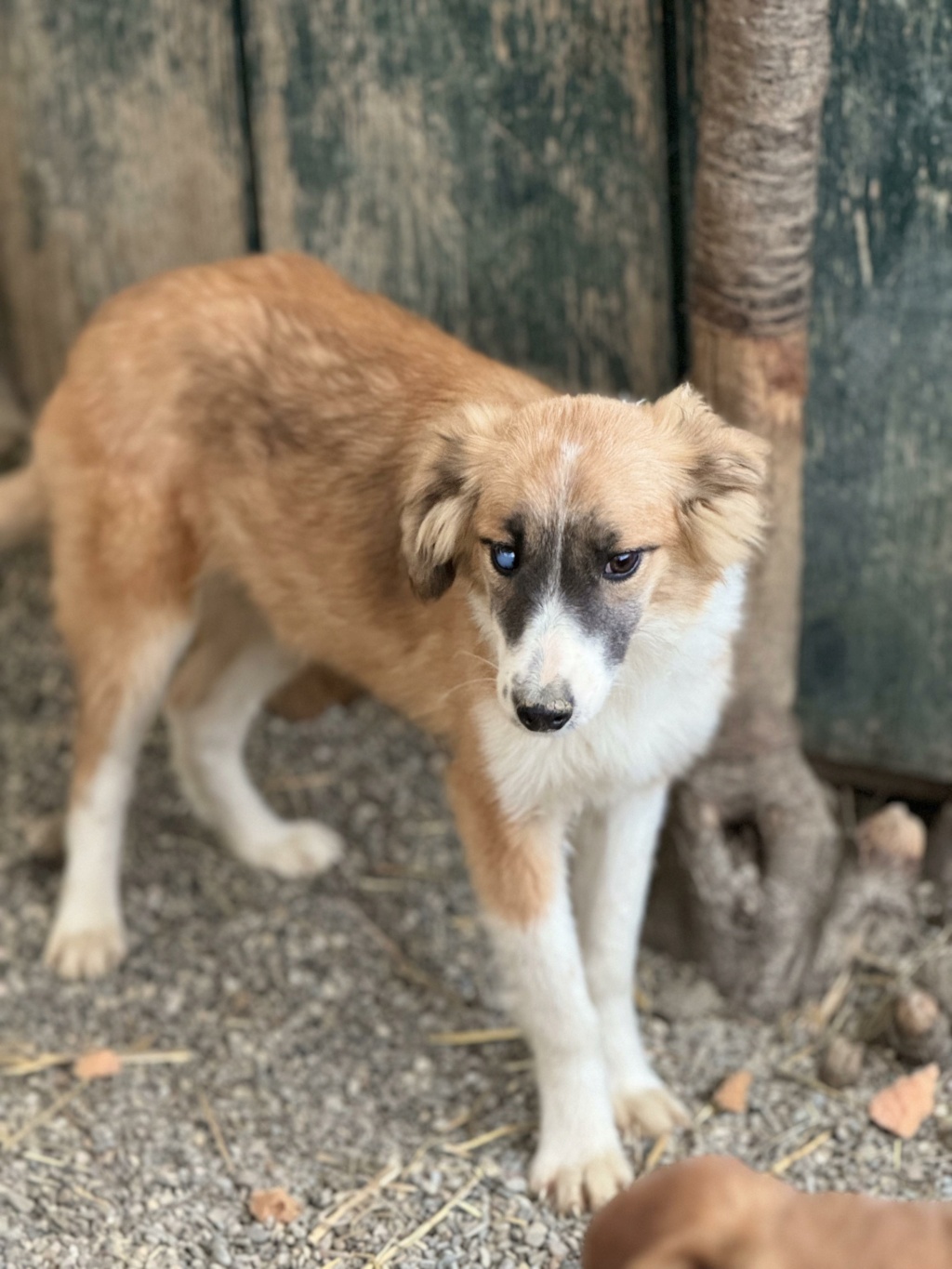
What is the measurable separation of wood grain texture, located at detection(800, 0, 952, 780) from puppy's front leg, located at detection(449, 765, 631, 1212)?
45.0 inches

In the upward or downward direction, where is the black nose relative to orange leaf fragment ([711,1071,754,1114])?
upward

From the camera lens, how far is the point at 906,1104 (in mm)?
3219

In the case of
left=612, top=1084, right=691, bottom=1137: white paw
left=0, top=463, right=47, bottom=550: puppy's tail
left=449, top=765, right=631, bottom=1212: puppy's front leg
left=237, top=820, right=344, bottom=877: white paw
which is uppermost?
left=0, top=463, right=47, bottom=550: puppy's tail

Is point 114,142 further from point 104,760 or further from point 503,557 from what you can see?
point 503,557

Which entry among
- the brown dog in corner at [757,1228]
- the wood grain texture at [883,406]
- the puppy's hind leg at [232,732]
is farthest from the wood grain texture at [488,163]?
the brown dog in corner at [757,1228]

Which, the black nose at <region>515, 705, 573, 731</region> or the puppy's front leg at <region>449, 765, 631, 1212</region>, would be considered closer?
the black nose at <region>515, 705, 573, 731</region>

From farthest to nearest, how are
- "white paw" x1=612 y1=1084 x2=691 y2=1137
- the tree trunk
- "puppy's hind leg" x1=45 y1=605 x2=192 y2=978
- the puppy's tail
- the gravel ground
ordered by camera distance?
the puppy's tail → "puppy's hind leg" x1=45 y1=605 x2=192 y2=978 → "white paw" x1=612 y1=1084 x2=691 y2=1137 → the gravel ground → the tree trunk

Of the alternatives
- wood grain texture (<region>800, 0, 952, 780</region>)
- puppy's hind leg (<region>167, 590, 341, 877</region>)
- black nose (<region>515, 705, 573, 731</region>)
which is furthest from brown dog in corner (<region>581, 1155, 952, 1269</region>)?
puppy's hind leg (<region>167, 590, 341, 877</region>)

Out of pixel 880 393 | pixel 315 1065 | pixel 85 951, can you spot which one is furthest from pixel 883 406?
pixel 85 951

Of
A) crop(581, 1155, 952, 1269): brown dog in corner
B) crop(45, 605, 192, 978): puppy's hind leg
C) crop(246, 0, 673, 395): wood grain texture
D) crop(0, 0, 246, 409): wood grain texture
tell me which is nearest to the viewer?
crop(581, 1155, 952, 1269): brown dog in corner

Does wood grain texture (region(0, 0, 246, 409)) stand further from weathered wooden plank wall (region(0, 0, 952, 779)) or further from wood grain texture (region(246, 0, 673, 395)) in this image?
wood grain texture (region(246, 0, 673, 395))

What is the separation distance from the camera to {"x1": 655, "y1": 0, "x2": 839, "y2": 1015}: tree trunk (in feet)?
9.52

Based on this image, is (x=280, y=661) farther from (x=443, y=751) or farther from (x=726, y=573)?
(x=726, y=573)

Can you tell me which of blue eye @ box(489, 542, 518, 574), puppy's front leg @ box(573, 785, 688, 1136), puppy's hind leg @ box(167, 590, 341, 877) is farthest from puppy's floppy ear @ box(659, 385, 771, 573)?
puppy's hind leg @ box(167, 590, 341, 877)
